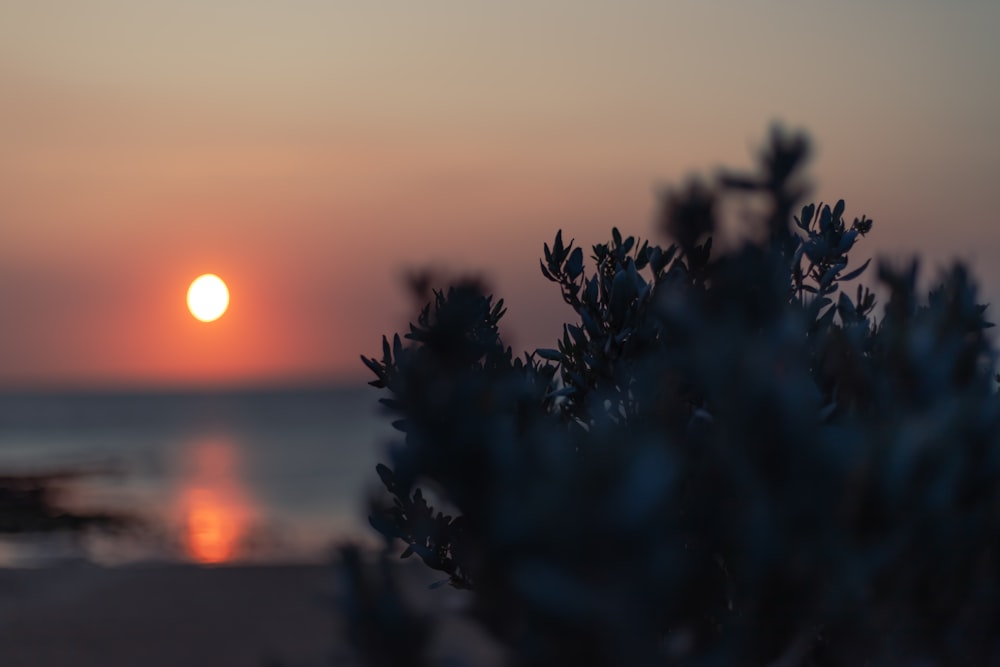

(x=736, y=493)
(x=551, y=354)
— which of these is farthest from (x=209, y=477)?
(x=736, y=493)

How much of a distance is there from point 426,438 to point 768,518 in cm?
73

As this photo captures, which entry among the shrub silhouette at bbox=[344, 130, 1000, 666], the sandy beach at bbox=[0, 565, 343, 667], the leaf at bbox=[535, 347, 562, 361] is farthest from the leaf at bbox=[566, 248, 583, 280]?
the sandy beach at bbox=[0, 565, 343, 667]

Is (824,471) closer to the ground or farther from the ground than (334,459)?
closer to the ground

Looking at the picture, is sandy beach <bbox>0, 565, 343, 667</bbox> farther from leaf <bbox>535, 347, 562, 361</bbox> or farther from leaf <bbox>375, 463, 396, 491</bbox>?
leaf <bbox>535, 347, 562, 361</bbox>

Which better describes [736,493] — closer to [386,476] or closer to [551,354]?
[386,476]

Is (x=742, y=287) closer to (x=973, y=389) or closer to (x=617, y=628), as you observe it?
(x=973, y=389)

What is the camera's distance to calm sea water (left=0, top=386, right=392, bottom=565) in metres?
28.9

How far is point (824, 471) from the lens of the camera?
1994 millimetres

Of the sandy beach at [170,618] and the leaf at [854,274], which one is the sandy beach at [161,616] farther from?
the leaf at [854,274]

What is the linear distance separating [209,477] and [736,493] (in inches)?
2277

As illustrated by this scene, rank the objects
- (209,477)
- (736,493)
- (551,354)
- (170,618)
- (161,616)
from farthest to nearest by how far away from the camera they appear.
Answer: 1. (209,477)
2. (161,616)
3. (170,618)
4. (551,354)
5. (736,493)

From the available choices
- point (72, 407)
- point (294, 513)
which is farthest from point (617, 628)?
point (72, 407)

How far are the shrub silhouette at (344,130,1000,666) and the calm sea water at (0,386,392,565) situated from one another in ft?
0.93

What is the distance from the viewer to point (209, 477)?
56375 millimetres
